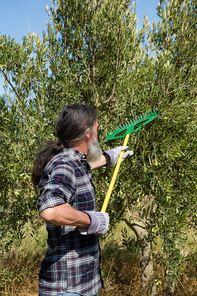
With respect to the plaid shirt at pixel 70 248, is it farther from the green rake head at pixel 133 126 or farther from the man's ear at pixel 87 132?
the green rake head at pixel 133 126

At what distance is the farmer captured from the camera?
161cm

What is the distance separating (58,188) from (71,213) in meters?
0.18

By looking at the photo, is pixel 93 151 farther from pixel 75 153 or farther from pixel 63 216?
pixel 63 216

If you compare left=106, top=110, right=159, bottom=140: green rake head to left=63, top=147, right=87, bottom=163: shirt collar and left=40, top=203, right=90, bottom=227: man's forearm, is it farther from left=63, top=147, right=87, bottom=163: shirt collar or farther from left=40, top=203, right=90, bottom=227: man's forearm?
left=40, top=203, right=90, bottom=227: man's forearm

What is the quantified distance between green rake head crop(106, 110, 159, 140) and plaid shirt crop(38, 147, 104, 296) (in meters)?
1.08

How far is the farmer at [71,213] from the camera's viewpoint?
1.61 meters

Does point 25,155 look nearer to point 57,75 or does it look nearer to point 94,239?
point 57,75

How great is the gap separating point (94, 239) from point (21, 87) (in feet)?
7.67

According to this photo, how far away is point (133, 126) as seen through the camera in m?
2.86

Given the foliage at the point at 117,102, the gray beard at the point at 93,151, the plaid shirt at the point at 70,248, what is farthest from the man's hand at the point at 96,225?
the foliage at the point at 117,102

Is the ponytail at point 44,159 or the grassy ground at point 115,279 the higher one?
the ponytail at point 44,159

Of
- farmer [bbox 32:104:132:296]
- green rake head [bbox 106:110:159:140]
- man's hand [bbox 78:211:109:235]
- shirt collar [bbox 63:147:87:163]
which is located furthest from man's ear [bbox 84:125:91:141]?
green rake head [bbox 106:110:159:140]

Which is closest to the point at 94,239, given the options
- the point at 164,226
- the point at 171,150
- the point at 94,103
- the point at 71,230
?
the point at 71,230

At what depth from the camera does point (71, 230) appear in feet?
Result: 6.06
